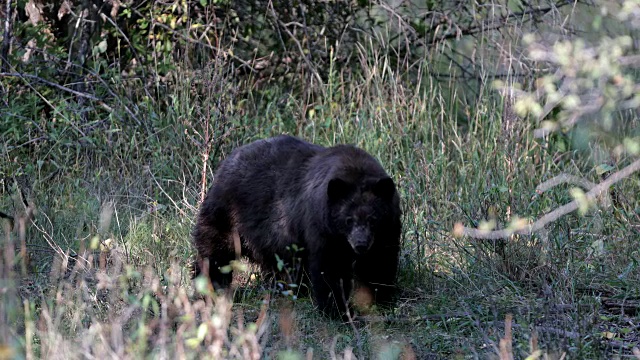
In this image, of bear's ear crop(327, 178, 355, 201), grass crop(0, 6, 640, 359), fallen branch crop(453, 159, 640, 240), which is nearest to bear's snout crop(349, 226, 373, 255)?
bear's ear crop(327, 178, 355, 201)

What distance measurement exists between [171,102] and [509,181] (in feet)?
12.9

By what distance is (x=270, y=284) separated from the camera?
22.4 ft

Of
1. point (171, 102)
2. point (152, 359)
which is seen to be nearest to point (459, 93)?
point (171, 102)

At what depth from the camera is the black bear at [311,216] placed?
6020mm

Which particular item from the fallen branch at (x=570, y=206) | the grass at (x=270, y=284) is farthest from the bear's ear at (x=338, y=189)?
the fallen branch at (x=570, y=206)

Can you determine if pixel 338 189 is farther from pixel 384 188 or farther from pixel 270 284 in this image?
pixel 270 284

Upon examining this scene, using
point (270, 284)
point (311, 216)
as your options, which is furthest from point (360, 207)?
point (270, 284)

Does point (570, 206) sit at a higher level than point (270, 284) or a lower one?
higher

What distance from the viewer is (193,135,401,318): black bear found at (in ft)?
19.7

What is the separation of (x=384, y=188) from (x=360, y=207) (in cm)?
20

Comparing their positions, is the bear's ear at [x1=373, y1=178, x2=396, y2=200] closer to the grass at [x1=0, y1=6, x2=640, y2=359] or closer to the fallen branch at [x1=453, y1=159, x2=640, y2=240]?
the grass at [x1=0, y1=6, x2=640, y2=359]

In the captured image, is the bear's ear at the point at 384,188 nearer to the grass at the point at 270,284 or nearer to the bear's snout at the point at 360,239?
the bear's snout at the point at 360,239

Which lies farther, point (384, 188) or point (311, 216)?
point (311, 216)

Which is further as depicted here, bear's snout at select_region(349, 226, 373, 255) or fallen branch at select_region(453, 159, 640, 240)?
bear's snout at select_region(349, 226, 373, 255)
